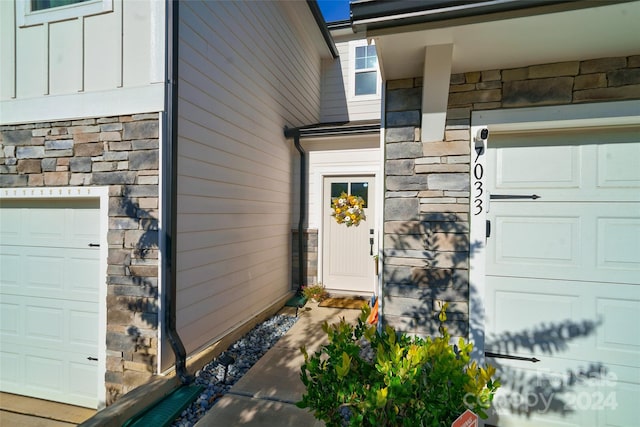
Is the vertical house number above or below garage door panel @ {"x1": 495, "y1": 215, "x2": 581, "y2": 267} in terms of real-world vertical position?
above

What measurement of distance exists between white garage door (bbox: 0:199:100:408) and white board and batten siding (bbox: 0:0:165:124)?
93 centimetres

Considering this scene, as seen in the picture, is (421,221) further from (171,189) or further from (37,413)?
(37,413)

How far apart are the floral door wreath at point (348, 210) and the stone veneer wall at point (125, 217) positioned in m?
2.90

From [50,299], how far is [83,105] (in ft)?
6.41

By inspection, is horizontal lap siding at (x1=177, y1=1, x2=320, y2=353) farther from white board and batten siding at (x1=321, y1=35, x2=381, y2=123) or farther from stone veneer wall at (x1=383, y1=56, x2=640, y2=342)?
stone veneer wall at (x1=383, y1=56, x2=640, y2=342)

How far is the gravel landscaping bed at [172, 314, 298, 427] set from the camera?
2.36 m

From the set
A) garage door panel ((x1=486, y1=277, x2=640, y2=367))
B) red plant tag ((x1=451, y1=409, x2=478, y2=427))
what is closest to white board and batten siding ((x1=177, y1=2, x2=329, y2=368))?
red plant tag ((x1=451, y1=409, x2=478, y2=427))

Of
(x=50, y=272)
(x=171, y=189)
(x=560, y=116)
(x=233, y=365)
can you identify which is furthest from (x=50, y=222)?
(x=560, y=116)

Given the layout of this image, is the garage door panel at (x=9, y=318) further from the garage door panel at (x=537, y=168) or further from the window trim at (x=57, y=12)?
the garage door panel at (x=537, y=168)

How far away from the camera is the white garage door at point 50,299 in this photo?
277cm

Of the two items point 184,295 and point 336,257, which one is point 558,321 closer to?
point 184,295

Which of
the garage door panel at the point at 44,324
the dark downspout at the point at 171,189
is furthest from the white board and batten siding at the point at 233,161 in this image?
the garage door panel at the point at 44,324

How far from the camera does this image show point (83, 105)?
2.67 metres

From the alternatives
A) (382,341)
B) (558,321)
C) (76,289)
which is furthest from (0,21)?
(558,321)
